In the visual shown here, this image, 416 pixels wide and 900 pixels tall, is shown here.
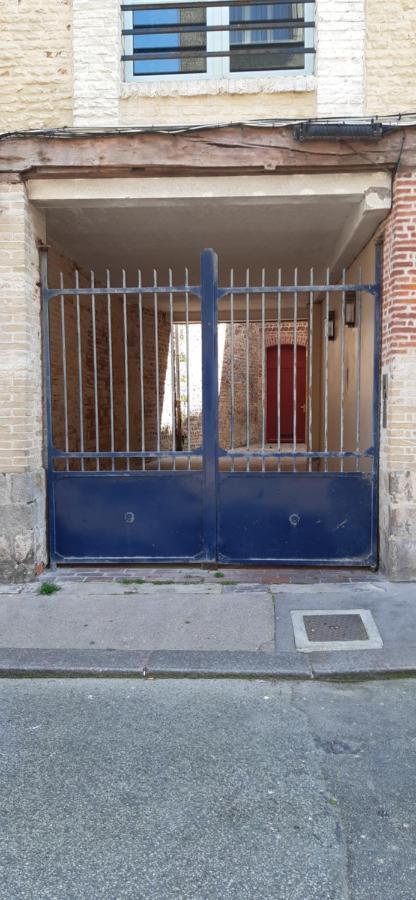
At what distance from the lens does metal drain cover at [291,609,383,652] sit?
13.7 ft

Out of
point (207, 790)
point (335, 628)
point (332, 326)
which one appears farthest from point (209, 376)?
point (332, 326)

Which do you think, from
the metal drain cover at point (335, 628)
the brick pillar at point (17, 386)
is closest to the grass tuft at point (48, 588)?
the brick pillar at point (17, 386)

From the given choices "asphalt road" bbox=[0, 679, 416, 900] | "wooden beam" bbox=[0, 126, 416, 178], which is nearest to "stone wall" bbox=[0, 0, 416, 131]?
"wooden beam" bbox=[0, 126, 416, 178]

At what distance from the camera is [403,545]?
5398 millimetres

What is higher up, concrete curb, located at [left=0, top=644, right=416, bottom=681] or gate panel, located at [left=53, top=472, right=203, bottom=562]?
gate panel, located at [left=53, top=472, right=203, bottom=562]

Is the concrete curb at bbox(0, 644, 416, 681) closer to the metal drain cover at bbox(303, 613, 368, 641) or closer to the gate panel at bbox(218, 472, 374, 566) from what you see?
the metal drain cover at bbox(303, 613, 368, 641)

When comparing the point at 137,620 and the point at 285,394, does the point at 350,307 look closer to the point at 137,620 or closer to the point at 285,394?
A: the point at 137,620

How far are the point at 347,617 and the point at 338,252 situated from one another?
456cm

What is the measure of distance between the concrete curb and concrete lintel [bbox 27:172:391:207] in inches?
151

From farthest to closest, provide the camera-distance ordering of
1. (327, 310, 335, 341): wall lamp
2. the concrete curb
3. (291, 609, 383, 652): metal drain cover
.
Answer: (327, 310, 335, 341): wall lamp < (291, 609, 383, 652): metal drain cover < the concrete curb

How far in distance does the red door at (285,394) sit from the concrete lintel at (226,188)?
10.6m

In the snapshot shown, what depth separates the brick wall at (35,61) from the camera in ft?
17.4

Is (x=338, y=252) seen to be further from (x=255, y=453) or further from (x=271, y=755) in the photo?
(x=271, y=755)

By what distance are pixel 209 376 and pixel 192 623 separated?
2.37 metres
